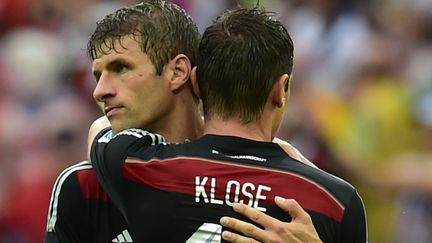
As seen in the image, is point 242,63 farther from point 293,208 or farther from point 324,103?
point 324,103

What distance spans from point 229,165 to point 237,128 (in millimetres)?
113

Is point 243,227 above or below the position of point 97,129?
below

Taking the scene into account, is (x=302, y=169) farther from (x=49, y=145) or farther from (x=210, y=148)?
(x=49, y=145)

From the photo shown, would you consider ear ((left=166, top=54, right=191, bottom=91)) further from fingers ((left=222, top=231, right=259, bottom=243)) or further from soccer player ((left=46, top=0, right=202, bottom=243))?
fingers ((left=222, top=231, right=259, bottom=243))

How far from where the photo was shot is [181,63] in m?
3.01

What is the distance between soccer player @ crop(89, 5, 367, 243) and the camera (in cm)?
266

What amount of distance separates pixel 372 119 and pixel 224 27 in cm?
346

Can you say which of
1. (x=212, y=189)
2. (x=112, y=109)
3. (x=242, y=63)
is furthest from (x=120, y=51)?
(x=212, y=189)

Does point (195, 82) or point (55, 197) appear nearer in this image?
point (195, 82)

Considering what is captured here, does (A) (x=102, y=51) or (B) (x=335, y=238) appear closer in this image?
(B) (x=335, y=238)

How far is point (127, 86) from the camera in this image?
2.94m

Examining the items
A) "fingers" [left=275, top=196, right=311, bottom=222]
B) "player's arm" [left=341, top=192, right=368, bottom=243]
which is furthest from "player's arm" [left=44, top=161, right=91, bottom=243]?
"player's arm" [left=341, top=192, right=368, bottom=243]

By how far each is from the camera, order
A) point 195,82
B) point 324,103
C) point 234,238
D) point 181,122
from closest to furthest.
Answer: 1. point 234,238
2. point 195,82
3. point 181,122
4. point 324,103

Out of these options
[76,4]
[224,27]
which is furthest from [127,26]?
[76,4]
